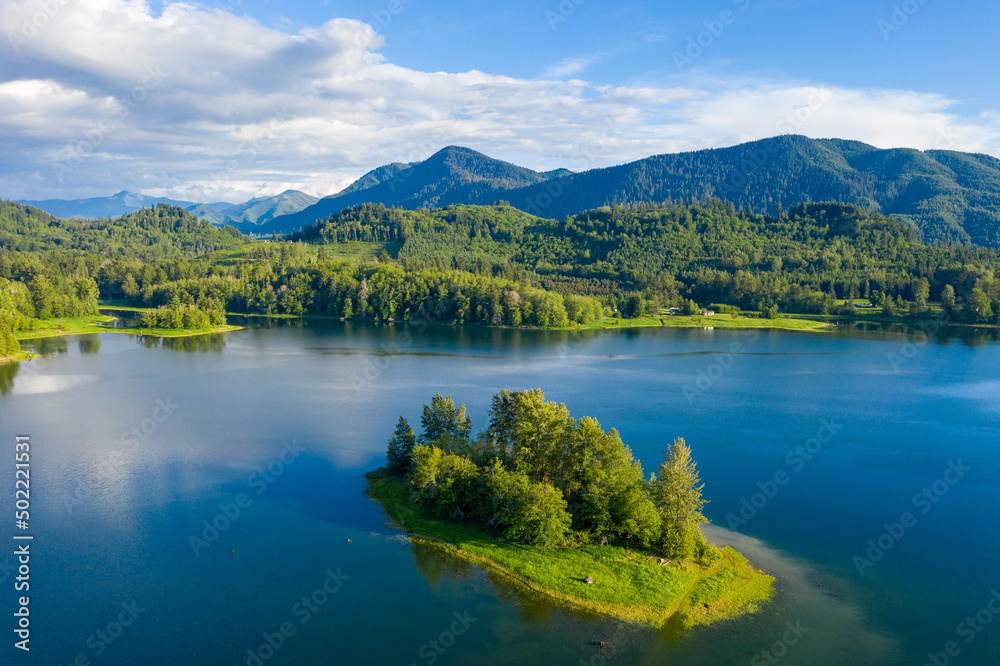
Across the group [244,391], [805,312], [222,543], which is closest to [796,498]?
[222,543]

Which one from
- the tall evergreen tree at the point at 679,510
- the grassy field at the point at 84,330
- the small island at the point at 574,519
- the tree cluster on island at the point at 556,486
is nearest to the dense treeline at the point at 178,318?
the grassy field at the point at 84,330

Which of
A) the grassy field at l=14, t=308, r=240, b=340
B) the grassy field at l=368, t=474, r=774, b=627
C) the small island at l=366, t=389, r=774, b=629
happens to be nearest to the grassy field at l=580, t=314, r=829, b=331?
the grassy field at l=14, t=308, r=240, b=340

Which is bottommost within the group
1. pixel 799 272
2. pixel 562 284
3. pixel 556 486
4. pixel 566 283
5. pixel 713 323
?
pixel 556 486

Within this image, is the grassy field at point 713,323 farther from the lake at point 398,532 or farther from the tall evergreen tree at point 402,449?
the tall evergreen tree at point 402,449

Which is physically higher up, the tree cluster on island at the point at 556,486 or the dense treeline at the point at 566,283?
the dense treeline at the point at 566,283

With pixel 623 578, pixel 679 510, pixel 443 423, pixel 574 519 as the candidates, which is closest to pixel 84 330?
pixel 443 423

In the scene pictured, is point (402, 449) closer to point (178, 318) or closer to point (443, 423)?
point (443, 423)

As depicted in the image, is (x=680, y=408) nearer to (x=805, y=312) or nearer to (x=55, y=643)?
(x=55, y=643)

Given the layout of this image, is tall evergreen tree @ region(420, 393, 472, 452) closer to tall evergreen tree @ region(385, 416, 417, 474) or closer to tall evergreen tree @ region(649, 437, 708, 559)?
tall evergreen tree @ region(385, 416, 417, 474)
